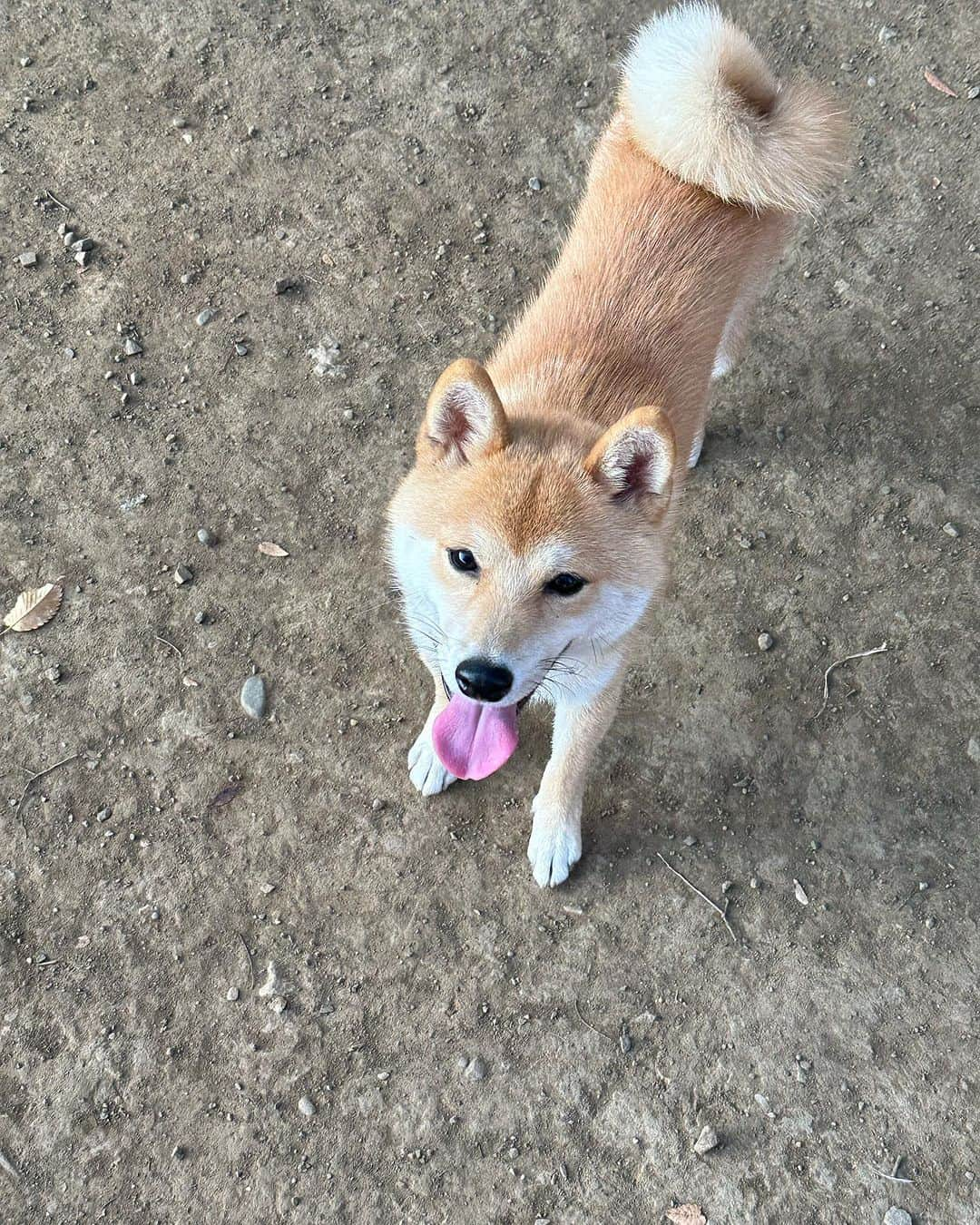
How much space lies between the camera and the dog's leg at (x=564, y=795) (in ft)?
9.32

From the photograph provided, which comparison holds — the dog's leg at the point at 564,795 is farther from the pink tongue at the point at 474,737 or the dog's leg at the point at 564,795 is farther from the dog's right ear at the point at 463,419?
the dog's right ear at the point at 463,419

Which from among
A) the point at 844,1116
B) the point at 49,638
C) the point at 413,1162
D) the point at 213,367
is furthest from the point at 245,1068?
the point at 213,367

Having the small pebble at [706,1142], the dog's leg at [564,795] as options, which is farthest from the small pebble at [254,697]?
the small pebble at [706,1142]

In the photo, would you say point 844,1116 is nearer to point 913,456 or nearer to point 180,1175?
point 180,1175

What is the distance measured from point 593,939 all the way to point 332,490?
2.10 metres

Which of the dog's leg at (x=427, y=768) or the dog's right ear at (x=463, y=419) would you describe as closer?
the dog's right ear at (x=463, y=419)

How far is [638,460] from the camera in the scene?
2299 mm

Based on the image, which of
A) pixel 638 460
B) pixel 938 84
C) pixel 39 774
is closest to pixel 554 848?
pixel 638 460

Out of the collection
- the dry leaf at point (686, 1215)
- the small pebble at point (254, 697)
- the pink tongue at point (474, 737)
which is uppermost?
the pink tongue at point (474, 737)

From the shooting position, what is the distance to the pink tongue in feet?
8.40

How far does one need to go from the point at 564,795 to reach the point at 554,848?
203 mm

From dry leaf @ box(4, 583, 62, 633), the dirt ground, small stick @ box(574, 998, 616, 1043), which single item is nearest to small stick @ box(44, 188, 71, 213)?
the dirt ground

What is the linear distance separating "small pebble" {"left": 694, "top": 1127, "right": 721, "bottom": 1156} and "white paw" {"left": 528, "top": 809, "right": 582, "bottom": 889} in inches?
35.2

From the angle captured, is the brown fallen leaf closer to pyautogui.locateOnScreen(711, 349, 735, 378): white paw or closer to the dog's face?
the dog's face
